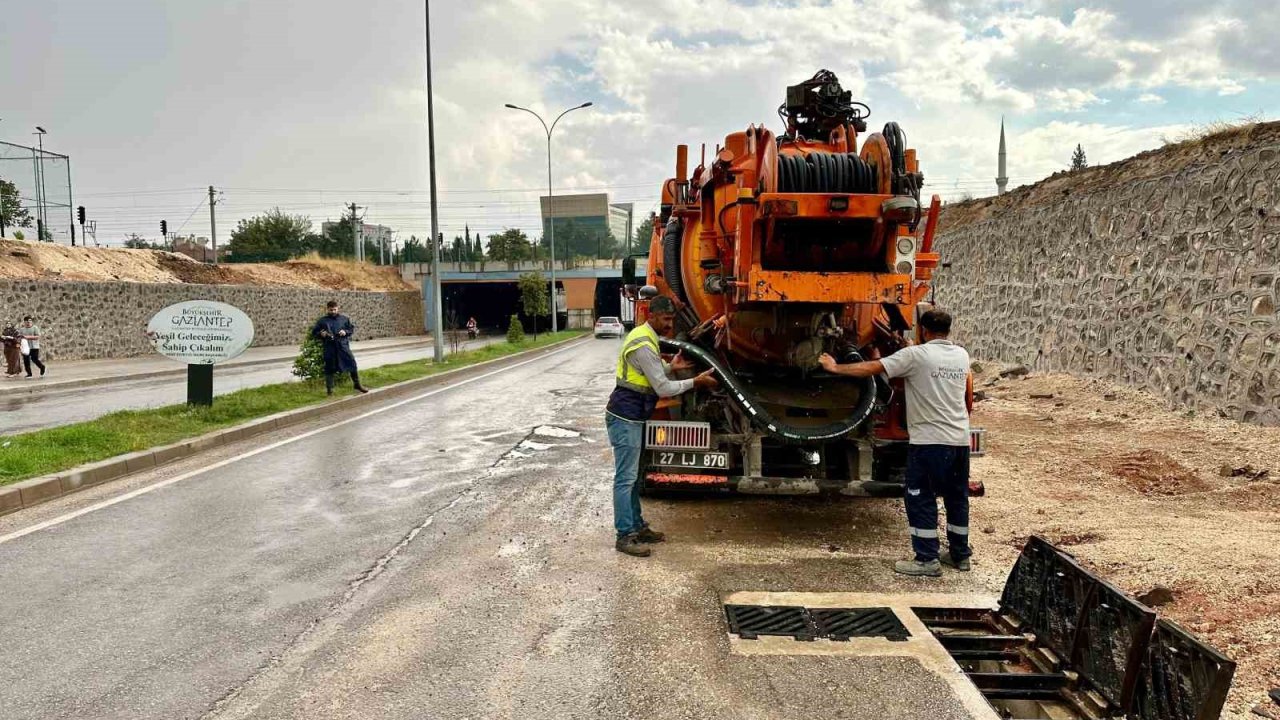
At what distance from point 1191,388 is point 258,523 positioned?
33.9 ft

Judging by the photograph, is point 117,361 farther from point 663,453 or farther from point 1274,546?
point 1274,546

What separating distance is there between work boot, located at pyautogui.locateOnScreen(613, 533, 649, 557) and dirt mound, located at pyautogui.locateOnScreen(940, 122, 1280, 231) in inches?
333

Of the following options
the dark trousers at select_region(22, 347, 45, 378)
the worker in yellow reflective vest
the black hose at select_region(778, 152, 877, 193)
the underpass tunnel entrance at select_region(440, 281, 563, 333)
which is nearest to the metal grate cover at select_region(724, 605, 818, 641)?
the worker in yellow reflective vest

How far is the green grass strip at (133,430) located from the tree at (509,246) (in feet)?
233

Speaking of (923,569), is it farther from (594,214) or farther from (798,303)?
(594,214)

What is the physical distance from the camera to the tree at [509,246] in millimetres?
84125

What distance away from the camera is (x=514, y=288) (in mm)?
66375

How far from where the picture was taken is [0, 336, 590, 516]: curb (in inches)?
261

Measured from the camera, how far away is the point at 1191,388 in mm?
9336

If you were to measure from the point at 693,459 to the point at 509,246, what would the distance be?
81.6 meters

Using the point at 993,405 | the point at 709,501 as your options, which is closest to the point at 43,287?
the point at 709,501

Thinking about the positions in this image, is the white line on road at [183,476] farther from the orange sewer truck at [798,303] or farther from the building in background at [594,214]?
the building in background at [594,214]

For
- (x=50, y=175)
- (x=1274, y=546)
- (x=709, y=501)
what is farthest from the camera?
(x=50, y=175)

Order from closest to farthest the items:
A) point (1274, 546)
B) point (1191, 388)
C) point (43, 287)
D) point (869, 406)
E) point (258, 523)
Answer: point (1274, 546) → point (869, 406) → point (258, 523) → point (1191, 388) → point (43, 287)
